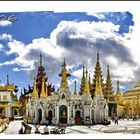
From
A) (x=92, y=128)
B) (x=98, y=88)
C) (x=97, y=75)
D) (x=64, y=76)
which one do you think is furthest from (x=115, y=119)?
(x=64, y=76)

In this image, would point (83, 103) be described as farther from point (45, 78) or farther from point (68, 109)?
point (45, 78)

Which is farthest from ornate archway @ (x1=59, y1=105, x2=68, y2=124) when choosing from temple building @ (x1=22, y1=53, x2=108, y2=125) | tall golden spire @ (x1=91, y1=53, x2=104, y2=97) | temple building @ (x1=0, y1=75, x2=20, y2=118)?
temple building @ (x1=0, y1=75, x2=20, y2=118)

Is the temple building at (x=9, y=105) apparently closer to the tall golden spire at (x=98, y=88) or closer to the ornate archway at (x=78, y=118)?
the ornate archway at (x=78, y=118)

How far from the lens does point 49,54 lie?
5.86 m

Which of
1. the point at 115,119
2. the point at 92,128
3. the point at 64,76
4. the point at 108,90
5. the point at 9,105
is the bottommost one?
the point at 92,128

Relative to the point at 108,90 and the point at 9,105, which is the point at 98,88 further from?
the point at 9,105

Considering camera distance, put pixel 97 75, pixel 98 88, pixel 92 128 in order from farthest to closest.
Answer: pixel 98 88
pixel 97 75
pixel 92 128

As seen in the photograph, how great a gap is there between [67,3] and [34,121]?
60.1 inches

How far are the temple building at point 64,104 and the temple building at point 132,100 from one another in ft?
0.92

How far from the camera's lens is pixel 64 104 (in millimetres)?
5957

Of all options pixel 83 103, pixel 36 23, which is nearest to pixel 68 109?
pixel 83 103

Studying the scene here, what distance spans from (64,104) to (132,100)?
852 millimetres

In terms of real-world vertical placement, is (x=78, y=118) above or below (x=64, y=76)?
below

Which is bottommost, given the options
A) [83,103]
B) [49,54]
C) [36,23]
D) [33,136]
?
[33,136]
